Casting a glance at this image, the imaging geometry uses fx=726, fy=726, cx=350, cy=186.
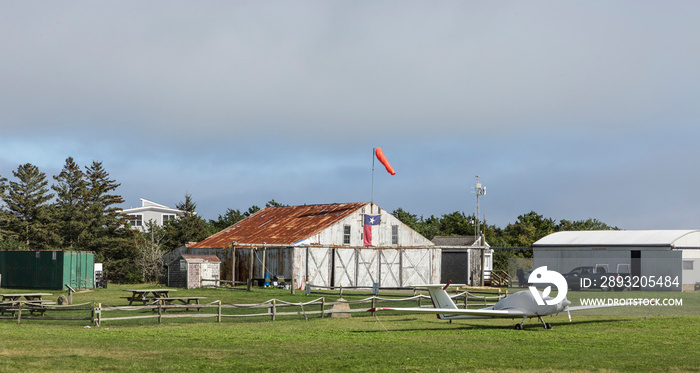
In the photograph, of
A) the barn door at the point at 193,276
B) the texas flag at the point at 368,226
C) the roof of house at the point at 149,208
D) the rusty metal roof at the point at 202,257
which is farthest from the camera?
the roof of house at the point at 149,208

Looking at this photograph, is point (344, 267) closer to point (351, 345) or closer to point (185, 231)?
point (185, 231)

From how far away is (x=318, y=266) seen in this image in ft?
152

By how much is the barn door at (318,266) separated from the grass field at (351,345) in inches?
868

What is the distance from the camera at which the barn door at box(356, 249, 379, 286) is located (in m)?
48.6

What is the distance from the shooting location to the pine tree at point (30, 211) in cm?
6038

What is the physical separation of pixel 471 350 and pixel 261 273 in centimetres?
3216

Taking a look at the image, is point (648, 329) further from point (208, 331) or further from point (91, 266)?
point (91, 266)

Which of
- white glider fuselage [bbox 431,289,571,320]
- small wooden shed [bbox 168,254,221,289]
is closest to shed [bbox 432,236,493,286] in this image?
small wooden shed [bbox 168,254,221,289]

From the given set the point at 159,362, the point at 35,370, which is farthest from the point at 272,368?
the point at 35,370

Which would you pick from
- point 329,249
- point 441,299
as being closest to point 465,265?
point 329,249

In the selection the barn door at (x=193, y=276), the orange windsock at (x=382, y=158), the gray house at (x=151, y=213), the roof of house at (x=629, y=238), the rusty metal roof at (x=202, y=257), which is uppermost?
the orange windsock at (x=382, y=158)

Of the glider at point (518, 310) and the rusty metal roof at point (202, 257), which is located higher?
the rusty metal roof at point (202, 257)

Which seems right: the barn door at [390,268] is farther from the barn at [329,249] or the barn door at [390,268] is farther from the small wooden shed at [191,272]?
the small wooden shed at [191,272]

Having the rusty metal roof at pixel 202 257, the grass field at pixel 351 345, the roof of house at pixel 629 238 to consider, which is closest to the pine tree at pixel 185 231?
the rusty metal roof at pixel 202 257
